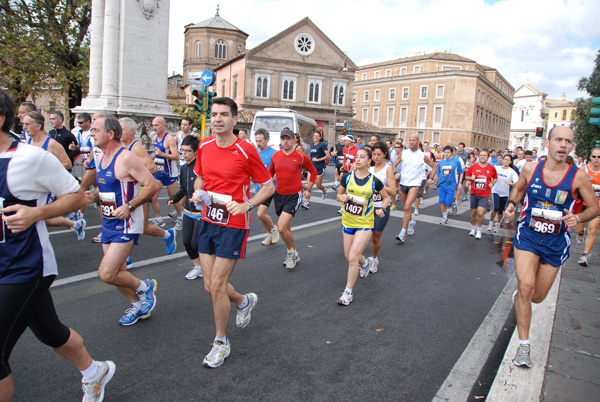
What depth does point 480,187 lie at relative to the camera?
9297 millimetres

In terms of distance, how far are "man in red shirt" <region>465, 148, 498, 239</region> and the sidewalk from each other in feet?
12.3

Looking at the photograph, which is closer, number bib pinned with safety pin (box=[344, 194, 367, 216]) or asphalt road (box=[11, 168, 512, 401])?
asphalt road (box=[11, 168, 512, 401])

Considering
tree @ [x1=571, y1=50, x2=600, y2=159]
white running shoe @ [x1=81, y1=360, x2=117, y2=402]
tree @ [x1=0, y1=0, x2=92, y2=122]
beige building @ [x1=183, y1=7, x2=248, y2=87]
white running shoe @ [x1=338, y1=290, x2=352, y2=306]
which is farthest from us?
beige building @ [x1=183, y1=7, x2=248, y2=87]

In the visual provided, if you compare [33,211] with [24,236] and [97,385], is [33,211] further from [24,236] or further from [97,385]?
[97,385]

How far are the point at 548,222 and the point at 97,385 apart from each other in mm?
3832

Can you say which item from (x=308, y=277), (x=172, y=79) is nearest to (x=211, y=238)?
(x=308, y=277)

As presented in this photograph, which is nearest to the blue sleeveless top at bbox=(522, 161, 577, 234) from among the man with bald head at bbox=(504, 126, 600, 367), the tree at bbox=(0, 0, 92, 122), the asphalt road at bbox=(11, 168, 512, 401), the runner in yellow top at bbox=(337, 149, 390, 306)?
the man with bald head at bbox=(504, 126, 600, 367)

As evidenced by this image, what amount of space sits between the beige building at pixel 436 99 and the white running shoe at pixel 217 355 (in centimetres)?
6980

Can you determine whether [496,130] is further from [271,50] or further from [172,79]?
[172,79]

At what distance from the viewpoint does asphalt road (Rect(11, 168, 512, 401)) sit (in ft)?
10.2

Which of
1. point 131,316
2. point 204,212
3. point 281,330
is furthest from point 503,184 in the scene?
point 131,316

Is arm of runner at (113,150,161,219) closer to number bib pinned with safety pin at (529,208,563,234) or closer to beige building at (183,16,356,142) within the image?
number bib pinned with safety pin at (529,208,563,234)

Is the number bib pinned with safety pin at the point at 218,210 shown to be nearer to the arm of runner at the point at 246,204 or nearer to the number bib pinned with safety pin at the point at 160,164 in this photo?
the arm of runner at the point at 246,204

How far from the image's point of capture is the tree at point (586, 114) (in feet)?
125
